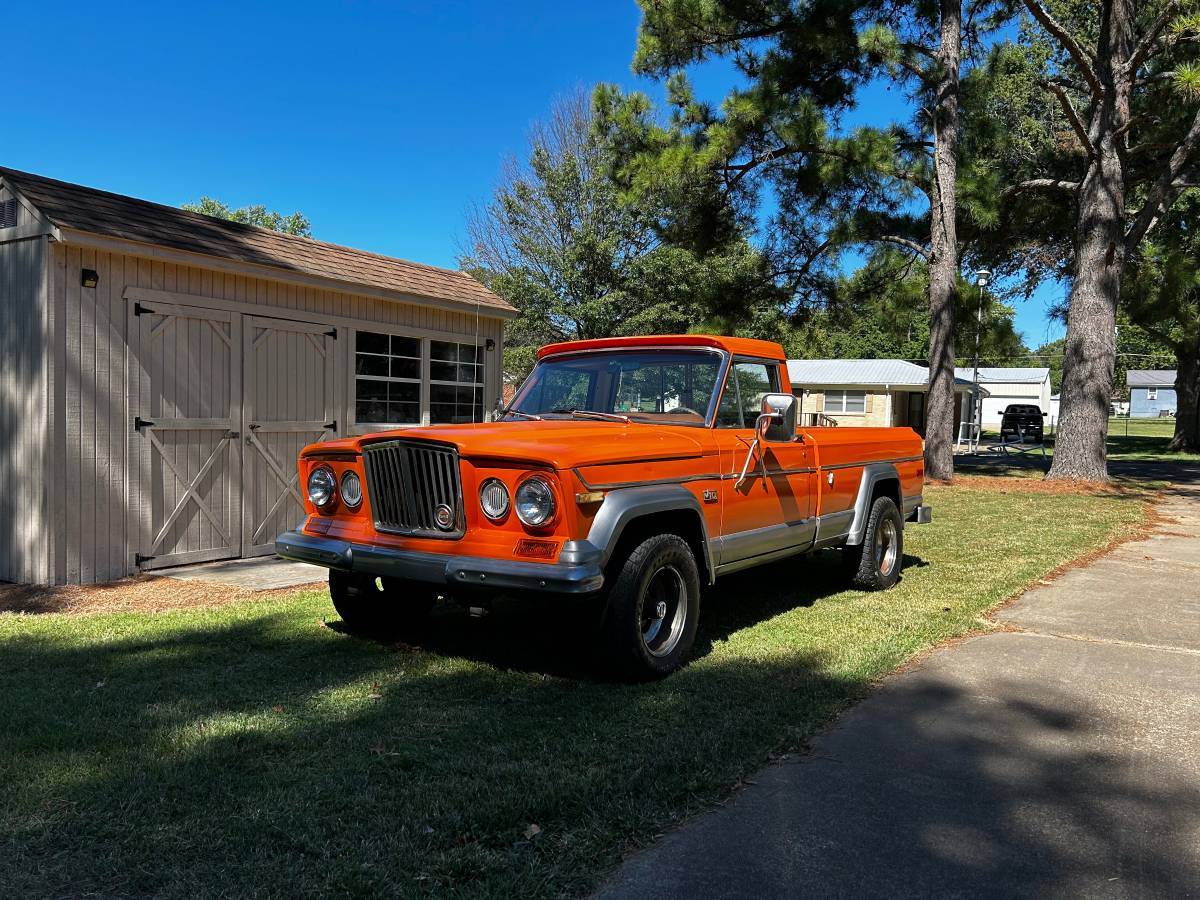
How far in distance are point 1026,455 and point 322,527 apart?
1009 inches

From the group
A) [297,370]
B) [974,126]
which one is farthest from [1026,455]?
[297,370]

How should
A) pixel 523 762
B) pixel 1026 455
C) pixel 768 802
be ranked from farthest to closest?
pixel 1026 455, pixel 523 762, pixel 768 802

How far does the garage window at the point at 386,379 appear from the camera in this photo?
33.5ft

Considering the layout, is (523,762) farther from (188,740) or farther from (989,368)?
(989,368)

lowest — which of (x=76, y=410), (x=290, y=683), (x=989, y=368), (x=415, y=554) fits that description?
(x=290, y=683)

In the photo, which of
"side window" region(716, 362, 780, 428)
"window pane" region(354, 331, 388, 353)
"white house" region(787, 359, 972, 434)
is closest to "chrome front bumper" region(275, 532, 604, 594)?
"side window" region(716, 362, 780, 428)

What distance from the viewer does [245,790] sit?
350 cm

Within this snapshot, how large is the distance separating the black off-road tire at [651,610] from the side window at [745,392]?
1137mm

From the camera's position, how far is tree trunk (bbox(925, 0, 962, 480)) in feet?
53.7

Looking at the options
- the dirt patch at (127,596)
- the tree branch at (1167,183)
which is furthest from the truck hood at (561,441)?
the tree branch at (1167,183)

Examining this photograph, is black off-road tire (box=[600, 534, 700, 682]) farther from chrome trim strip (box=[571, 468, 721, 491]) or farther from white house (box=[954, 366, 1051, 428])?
white house (box=[954, 366, 1051, 428])

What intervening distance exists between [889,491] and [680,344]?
2817 millimetres

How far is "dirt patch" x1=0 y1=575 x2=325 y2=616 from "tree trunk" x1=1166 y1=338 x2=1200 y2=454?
30.8m

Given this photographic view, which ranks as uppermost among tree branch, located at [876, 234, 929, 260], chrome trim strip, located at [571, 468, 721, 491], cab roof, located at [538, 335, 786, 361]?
tree branch, located at [876, 234, 929, 260]
